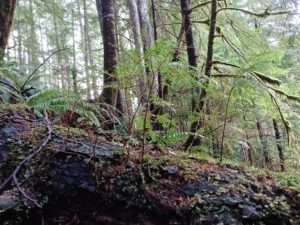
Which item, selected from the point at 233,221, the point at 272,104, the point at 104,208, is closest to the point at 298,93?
the point at 272,104

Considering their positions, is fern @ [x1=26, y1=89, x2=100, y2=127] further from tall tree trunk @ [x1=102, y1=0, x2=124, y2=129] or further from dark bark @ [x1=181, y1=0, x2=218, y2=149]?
dark bark @ [x1=181, y1=0, x2=218, y2=149]

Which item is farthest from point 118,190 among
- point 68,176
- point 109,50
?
point 109,50

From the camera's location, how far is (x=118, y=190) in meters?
2.77

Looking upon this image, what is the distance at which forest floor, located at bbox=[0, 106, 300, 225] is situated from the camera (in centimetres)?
261

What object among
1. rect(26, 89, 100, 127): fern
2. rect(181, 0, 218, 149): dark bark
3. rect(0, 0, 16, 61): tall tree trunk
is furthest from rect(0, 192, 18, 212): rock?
rect(0, 0, 16, 61): tall tree trunk

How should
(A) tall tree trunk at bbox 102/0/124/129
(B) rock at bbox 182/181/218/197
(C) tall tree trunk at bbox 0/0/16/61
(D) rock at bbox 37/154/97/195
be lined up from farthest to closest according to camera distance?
(C) tall tree trunk at bbox 0/0/16/61
(A) tall tree trunk at bbox 102/0/124/129
(B) rock at bbox 182/181/218/197
(D) rock at bbox 37/154/97/195

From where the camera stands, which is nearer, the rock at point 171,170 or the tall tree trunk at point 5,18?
the rock at point 171,170

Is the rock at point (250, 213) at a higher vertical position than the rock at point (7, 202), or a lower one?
lower

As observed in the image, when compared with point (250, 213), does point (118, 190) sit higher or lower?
higher

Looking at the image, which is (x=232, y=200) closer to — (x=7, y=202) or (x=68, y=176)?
(x=68, y=176)

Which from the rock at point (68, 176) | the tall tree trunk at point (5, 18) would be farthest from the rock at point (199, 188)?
the tall tree trunk at point (5, 18)

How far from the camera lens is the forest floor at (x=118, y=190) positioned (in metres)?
2.61

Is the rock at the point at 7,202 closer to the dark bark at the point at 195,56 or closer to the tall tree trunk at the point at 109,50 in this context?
the dark bark at the point at 195,56

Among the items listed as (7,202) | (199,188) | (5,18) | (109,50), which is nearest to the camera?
(7,202)
